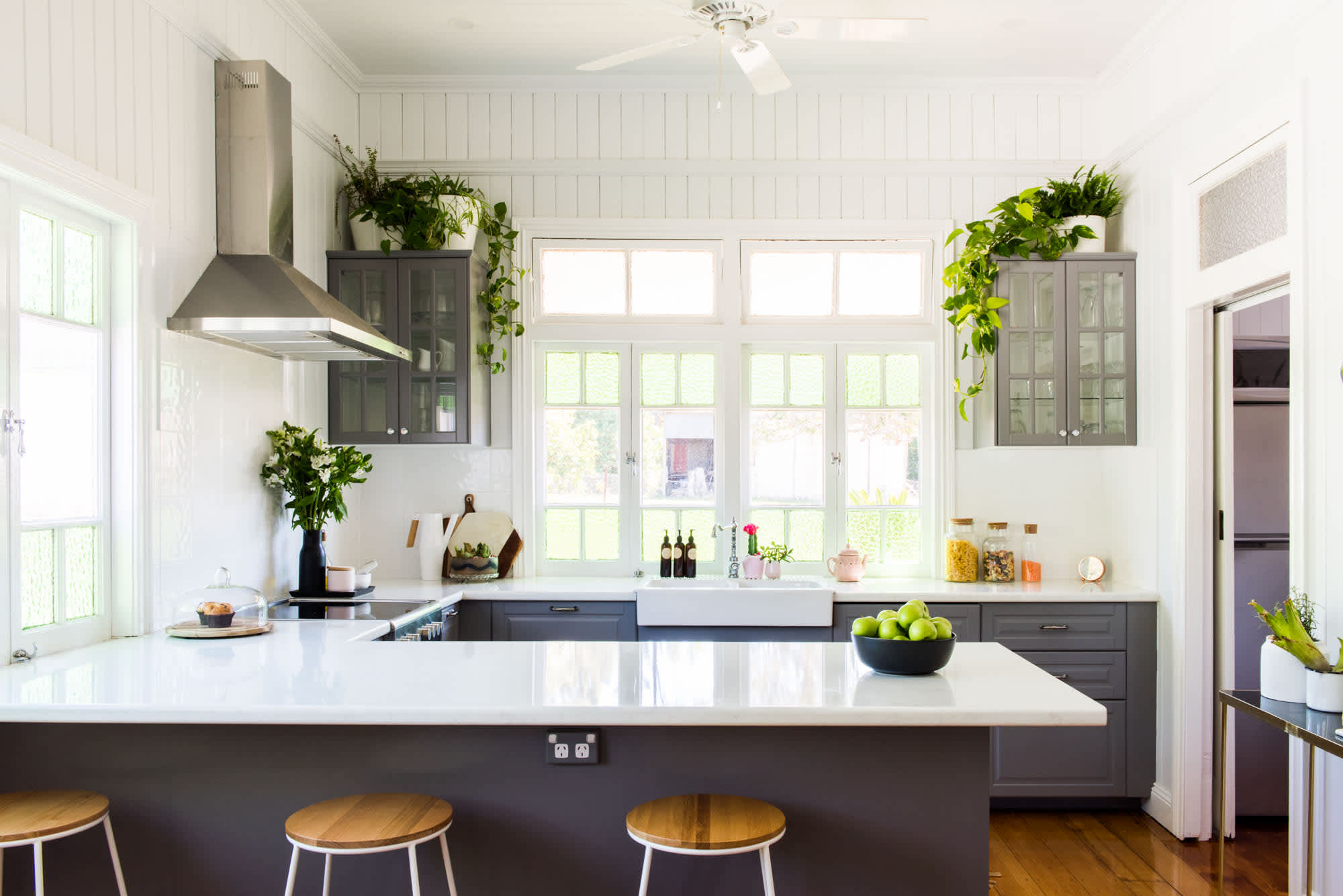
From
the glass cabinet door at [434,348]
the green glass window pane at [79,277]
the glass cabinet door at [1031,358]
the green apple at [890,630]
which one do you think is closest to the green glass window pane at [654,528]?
the glass cabinet door at [434,348]

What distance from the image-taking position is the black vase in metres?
3.81

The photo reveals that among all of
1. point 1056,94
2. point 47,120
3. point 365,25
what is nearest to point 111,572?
point 47,120

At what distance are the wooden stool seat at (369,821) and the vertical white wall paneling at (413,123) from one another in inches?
130

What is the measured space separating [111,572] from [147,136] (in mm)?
1319

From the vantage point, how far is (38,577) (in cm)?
267

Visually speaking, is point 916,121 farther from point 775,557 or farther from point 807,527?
point 775,557

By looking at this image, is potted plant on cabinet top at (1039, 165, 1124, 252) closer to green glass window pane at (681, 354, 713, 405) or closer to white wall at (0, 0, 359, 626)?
green glass window pane at (681, 354, 713, 405)

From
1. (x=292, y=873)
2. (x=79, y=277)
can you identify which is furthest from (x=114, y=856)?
(x=79, y=277)

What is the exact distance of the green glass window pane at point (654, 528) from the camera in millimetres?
4754

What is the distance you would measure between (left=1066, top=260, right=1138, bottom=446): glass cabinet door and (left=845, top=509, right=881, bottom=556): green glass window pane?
960mm

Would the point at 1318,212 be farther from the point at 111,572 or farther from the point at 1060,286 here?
the point at 111,572

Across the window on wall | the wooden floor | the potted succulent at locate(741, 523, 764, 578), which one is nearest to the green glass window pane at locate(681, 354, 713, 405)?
the window on wall

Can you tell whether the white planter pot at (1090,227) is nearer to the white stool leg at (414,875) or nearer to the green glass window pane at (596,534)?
the green glass window pane at (596,534)

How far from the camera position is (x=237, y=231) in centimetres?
344
